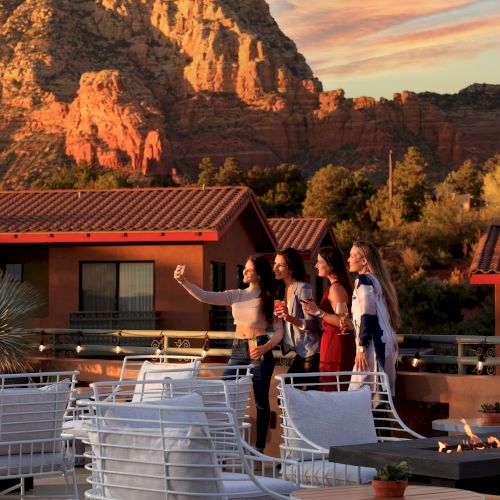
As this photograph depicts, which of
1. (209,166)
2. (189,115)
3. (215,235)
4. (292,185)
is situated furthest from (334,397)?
(189,115)

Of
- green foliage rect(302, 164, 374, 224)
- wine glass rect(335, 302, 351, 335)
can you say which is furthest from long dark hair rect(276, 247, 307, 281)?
green foliage rect(302, 164, 374, 224)

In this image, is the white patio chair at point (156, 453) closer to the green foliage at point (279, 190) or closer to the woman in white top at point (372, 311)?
the woman in white top at point (372, 311)

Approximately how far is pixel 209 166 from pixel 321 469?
316 feet

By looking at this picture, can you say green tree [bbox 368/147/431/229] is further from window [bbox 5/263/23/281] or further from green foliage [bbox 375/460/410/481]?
green foliage [bbox 375/460/410/481]

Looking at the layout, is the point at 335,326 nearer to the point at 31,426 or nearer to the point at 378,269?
the point at 378,269

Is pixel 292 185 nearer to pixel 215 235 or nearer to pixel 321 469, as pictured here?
pixel 215 235

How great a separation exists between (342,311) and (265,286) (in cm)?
93

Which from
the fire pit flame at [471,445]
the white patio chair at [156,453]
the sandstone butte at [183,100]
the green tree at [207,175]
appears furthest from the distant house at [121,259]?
the sandstone butte at [183,100]

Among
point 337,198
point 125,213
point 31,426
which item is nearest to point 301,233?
point 125,213

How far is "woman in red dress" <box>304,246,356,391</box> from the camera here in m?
10.2

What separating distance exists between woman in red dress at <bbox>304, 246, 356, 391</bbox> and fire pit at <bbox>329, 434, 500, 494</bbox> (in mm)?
2994

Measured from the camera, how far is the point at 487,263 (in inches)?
976

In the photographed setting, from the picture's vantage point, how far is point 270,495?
6.37 m

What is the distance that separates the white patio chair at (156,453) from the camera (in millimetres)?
5734
